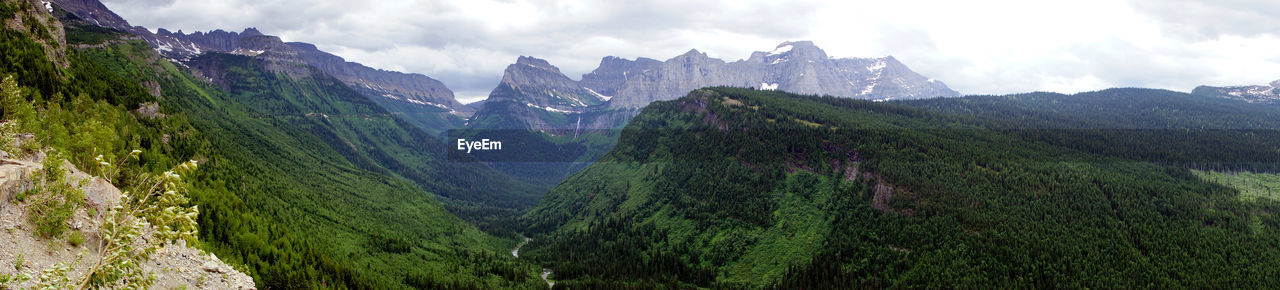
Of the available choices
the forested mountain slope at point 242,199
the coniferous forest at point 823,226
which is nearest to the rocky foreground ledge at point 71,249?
the forested mountain slope at point 242,199

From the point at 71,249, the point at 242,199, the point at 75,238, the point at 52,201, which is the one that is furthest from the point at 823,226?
the point at 52,201

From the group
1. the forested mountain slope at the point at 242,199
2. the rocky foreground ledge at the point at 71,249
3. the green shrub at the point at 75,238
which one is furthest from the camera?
the forested mountain slope at the point at 242,199

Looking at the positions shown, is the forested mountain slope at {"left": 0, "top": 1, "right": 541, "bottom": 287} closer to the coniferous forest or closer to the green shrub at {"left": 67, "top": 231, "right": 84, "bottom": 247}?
the coniferous forest

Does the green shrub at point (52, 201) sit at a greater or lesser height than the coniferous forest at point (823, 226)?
greater

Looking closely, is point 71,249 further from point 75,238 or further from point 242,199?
point 242,199

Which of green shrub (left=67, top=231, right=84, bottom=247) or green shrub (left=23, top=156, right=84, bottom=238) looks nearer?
green shrub (left=23, top=156, right=84, bottom=238)

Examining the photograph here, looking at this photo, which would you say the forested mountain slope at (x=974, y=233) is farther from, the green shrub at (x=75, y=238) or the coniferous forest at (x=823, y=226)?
the green shrub at (x=75, y=238)

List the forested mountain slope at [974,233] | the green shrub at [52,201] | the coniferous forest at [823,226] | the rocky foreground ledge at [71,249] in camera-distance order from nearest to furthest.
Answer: the rocky foreground ledge at [71,249]
the green shrub at [52,201]
the coniferous forest at [823,226]
the forested mountain slope at [974,233]

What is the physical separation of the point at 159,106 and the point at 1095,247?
212m

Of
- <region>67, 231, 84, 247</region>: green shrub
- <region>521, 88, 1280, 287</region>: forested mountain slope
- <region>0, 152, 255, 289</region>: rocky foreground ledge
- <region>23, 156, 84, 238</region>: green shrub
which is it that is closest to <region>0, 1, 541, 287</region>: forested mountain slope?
<region>23, 156, 84, 238</region>: green shrub

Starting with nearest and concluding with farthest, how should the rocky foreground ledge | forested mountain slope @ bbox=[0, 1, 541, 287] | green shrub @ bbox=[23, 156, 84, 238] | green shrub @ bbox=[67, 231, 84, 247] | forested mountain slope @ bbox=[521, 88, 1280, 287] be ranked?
1. the rocky foreground ledge
2. green shrub @ bbox=[23, 156, 84, 238]
3. green shrub @ bbox=[67, 231, 84, 247]
4. forested mountain slope @ bbox=[0, 1, 541, 287]
5. forested mountain slope @ bbox=[521, 88, 1280, 287]

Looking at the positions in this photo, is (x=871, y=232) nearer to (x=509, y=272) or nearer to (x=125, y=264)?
(x=509, y=272)

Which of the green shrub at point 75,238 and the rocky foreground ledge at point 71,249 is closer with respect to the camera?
the rocky foreground ledge at point 71,249

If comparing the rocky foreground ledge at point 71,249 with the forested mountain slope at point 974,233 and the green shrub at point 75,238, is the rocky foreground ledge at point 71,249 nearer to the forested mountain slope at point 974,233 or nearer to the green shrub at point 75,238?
the green shrub at point 75,238
